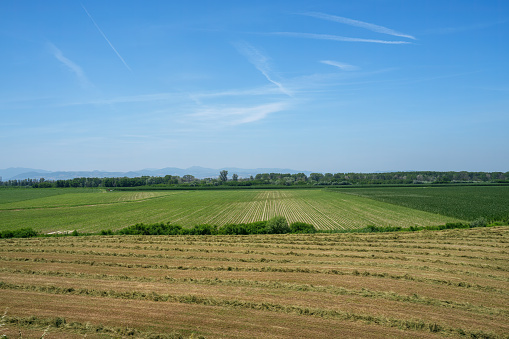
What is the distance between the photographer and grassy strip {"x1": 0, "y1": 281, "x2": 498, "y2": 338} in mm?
10812

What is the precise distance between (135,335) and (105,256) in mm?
13876

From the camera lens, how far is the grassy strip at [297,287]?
12648mm

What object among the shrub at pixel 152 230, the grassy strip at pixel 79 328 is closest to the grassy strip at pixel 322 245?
the shrub at pixel 152 230

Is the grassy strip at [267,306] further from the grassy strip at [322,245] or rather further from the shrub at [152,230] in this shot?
the shrub at [152,230]

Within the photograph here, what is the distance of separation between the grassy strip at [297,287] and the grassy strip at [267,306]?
2.08 metres

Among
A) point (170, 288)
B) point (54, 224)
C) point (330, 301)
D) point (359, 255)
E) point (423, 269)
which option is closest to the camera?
point (330, 301)

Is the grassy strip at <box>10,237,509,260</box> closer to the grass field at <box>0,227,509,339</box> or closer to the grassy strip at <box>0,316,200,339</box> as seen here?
the grass field at <box>0,227,509,339</box>

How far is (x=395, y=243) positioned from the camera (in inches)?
1030

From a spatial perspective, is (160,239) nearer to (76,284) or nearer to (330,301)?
(76,284)

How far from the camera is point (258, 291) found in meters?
14.5

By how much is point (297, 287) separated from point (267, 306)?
2.84 m

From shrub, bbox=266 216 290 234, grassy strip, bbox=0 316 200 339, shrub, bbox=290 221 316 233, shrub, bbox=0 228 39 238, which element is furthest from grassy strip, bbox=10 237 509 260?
grassy strip, bbox=0 316 200 339

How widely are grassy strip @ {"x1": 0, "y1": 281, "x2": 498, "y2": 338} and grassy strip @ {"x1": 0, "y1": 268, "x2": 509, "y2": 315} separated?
2083mm

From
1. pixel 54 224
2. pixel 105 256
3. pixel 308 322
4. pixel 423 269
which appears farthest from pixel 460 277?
pixel 54 224
